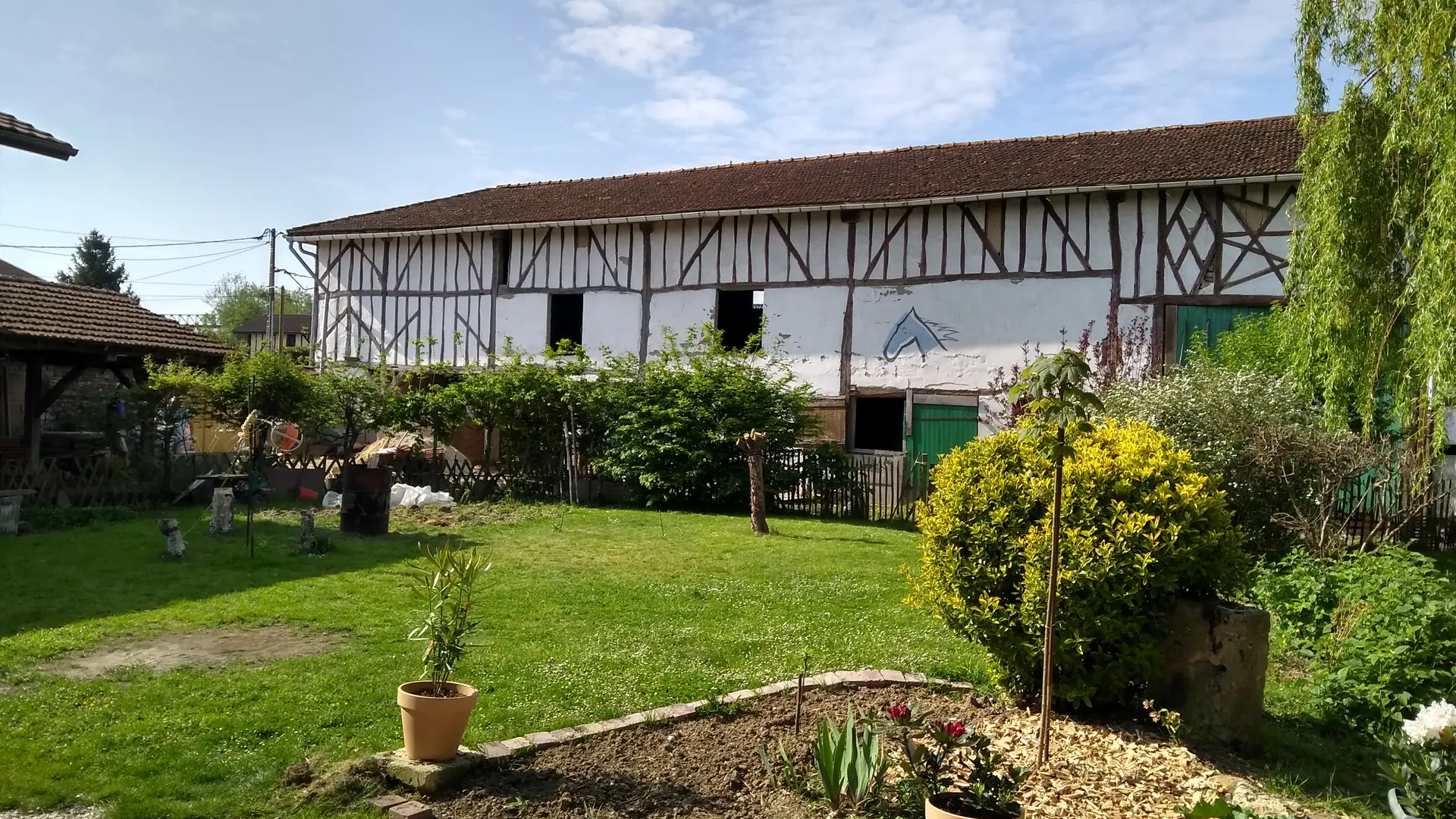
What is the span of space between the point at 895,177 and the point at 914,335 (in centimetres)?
295

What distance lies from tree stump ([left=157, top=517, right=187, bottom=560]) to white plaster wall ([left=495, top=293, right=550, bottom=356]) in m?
10.1

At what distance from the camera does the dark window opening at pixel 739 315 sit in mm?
18547

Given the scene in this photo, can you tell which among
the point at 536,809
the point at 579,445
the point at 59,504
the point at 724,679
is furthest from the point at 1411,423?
the point at 59,504

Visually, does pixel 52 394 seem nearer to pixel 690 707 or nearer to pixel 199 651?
pixel 199 651

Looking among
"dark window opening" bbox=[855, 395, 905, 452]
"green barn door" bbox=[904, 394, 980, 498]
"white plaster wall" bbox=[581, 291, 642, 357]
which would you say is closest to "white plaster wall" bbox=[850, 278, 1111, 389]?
"green barn door" bbox=[904, 394, 980, 498]

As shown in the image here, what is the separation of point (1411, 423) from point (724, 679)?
751 cm

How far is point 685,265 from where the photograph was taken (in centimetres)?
1836

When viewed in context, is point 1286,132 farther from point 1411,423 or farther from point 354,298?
point 354,298

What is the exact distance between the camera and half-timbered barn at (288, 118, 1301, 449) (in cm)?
1452

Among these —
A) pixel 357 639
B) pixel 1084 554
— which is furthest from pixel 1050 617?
pixel 357 639

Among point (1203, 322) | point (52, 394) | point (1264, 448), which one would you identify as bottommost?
point (1264, 448)

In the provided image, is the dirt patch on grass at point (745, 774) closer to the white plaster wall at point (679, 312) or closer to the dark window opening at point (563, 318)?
the white plaster wall at point (679, 312)

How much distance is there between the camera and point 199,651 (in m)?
6.47

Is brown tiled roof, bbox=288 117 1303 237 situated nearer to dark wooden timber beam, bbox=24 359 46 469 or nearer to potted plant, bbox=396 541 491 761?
dark wooden timber beam, bbox=24 359 46 469
